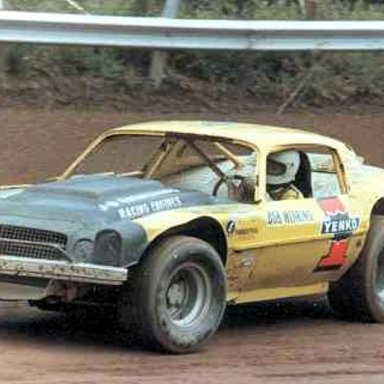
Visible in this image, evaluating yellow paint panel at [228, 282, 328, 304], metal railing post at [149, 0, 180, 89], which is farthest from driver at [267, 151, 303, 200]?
metal railing post at [149, 0, 180, 89]

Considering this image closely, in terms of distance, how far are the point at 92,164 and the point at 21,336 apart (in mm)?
3216

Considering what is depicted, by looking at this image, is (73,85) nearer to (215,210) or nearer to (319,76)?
(319,76)

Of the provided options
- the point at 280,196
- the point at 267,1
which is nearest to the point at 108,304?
the point at 280,196

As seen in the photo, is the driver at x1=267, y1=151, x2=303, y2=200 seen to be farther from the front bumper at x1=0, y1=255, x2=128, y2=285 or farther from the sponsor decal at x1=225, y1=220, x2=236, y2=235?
the front bumper at x1=0, y1=255, x2=128, y2=285

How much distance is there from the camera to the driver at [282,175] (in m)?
10.0

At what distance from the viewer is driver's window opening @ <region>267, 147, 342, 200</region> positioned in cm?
1010

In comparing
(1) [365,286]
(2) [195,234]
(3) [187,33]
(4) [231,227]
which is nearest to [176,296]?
(2) [195,234]

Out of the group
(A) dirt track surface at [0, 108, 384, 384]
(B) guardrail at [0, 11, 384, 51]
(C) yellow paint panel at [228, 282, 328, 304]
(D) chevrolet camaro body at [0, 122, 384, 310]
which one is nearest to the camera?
(A) dirt track surface at [0, 108, 384, 384]

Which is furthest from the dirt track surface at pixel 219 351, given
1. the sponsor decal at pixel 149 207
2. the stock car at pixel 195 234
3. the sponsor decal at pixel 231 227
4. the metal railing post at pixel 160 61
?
the metal railing post at pixel 160 61

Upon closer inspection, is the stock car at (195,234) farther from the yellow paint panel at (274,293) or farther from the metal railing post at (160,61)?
the metal railing post at (160,61)

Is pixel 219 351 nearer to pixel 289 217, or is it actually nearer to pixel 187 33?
pixel 289 217

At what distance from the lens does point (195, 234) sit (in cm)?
918

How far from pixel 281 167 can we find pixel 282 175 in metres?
0.08

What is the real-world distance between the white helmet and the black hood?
830mm
